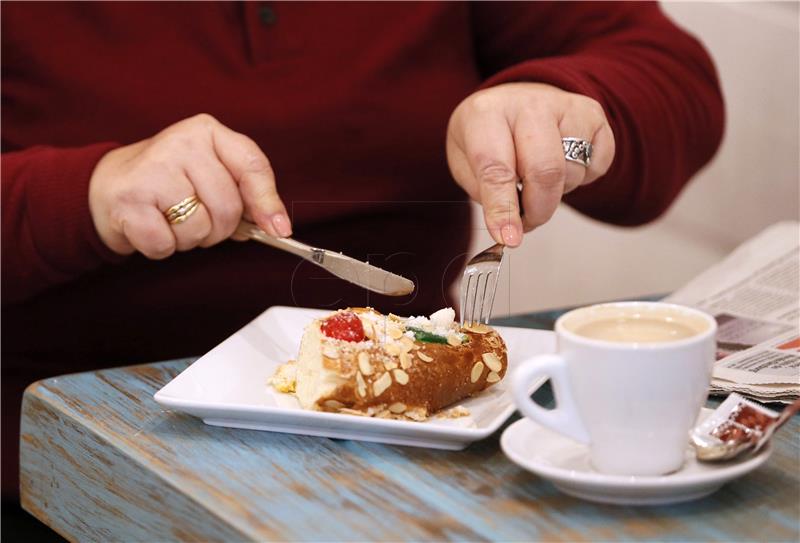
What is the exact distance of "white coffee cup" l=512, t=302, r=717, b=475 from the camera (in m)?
0.59

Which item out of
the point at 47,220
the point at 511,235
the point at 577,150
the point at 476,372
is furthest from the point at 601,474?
the point at 47,220

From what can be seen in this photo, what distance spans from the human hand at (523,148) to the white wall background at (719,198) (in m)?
0.70

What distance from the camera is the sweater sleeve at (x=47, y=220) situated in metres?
1.06

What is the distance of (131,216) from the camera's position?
99cm

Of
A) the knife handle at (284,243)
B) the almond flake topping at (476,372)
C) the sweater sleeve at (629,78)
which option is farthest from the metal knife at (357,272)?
the sweater sleeve at (629,78)

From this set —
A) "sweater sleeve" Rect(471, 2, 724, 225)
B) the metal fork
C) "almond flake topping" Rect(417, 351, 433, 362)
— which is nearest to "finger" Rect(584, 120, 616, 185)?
"sweater sleeve" Rect(471, 2, 724, 225)

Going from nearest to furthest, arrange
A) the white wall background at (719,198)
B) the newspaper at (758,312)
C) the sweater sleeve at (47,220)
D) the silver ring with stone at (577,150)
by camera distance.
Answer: the newspaper at (758,312), the silver ring with stone at (577,150), the sweater sleeve at (47,220), the white wall background at (719,198)

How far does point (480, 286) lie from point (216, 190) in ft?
0.94

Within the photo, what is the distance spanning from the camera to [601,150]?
100cm

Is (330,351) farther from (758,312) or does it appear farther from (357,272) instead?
(758,312)

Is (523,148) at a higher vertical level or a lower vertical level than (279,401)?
higher

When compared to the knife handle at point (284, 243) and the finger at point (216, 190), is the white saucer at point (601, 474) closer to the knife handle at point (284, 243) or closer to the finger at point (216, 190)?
the knife handle at point (284, 243)

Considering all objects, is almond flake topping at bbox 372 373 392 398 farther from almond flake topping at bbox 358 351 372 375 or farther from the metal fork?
the metal fork

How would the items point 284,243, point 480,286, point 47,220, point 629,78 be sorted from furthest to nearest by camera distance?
point 629,78
point 47,220
point 284,243
point 480,286
